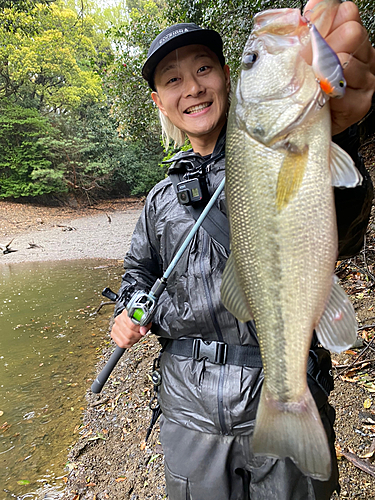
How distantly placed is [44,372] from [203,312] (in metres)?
5.01

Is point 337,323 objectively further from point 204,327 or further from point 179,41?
point 179,41

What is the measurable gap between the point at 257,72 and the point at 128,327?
1502 mm

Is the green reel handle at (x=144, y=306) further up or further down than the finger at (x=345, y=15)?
further down

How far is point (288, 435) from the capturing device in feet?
3.86

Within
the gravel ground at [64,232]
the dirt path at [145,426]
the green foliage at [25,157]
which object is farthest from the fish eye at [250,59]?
the green foliage at [25,157]

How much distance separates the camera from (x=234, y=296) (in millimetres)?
1302

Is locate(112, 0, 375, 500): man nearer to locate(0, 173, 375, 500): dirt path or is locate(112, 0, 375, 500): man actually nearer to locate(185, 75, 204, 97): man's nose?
locate(185, 75, 204, 97): man's nose

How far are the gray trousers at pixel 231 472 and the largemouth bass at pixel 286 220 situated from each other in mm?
605

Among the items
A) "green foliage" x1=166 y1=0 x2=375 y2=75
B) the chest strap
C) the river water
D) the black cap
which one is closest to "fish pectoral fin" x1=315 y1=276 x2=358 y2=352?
the chest strap

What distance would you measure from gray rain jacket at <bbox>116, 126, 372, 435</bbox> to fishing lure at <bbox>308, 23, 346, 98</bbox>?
43cm

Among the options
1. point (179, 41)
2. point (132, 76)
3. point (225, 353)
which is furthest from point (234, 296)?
point (132, 76)

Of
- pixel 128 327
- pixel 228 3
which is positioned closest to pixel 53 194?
pixel 228 3

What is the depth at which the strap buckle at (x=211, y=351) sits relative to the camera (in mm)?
1779

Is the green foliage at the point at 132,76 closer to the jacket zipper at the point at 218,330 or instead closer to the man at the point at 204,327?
the man at the point at 204,327
